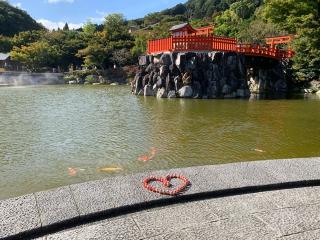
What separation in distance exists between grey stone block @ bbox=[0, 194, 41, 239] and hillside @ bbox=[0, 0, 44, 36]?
231ft

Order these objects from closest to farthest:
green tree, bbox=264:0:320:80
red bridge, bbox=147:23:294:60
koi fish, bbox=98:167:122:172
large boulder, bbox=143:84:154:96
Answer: koi fish, bbox=98:167:122:172 → green tree, bbox=264:0:320:80 → red bridge, bbox=147:23:294:60 → large boulder, bbox=143:84:154:96

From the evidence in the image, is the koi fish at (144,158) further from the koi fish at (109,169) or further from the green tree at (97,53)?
the green tree at (97,53)

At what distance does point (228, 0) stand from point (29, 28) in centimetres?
4236

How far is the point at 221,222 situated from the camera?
166 inches

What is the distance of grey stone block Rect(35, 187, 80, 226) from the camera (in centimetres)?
414

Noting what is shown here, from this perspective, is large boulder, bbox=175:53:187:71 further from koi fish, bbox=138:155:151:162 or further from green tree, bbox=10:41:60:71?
green tree, bbox=10:41:60:71

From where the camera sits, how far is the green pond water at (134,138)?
786 centimetres

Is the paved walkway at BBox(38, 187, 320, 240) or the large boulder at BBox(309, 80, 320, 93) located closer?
the paved walkway at BBox(38, 187, 320, 240)

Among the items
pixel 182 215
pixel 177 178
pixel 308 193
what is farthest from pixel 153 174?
→ pixel 308 193


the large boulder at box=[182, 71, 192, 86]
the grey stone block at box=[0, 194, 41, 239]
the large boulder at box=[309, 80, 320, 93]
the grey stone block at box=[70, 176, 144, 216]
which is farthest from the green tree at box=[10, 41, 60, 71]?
the grey stone block at box=[0, 194, 41, 239]

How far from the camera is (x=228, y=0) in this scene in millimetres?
78625

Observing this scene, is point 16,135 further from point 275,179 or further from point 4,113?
point 275,179

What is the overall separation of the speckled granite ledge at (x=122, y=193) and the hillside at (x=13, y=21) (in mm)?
70137

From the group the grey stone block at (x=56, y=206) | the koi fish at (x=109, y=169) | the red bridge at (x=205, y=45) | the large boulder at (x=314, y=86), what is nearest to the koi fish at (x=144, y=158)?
the koi fish at (x=109, y=169)
